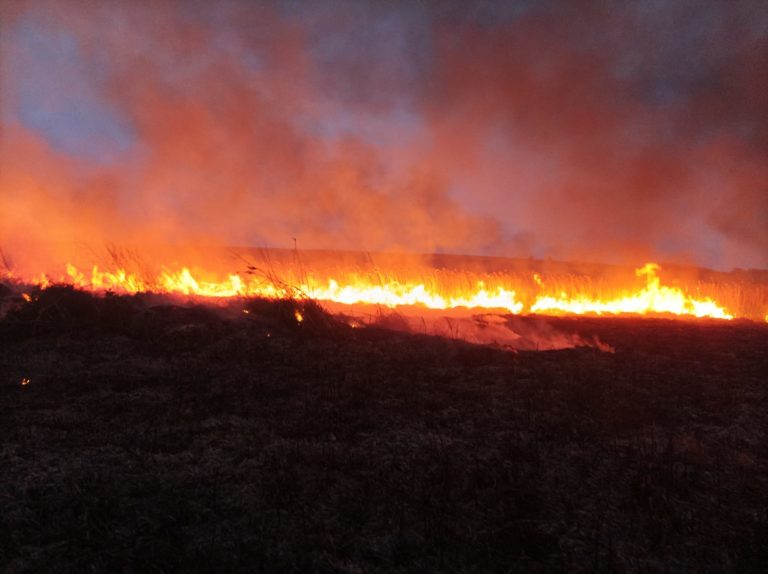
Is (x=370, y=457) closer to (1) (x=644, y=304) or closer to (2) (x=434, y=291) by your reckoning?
(2) (x=434, y=291)

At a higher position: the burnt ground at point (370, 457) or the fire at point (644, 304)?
the fire at point (644, 304)

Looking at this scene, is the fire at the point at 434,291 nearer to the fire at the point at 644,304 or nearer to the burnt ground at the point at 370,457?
the fire at the point at 644,304

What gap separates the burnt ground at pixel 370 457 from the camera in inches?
126

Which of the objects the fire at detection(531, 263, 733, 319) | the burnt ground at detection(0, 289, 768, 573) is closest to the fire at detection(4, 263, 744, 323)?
the fire at detection(531, 263, 733, 319)

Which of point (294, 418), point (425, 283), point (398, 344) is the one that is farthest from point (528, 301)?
point (294, 418)

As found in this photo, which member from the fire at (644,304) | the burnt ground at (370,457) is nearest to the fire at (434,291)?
the fire at (644,304)

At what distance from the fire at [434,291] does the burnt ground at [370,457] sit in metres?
2.99

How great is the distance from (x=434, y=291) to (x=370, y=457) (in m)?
10.1

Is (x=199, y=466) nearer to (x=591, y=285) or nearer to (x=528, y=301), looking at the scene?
(x=528, y=301)

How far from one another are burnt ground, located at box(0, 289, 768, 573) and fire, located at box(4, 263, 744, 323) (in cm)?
299

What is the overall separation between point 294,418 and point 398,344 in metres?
3.34

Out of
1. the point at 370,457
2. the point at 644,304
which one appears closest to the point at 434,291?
the point at 644,304

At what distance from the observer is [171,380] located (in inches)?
265

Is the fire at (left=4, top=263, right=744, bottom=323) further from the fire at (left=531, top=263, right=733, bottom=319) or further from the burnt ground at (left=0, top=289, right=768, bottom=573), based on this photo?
the burnt ground at (left=0, top=289, right=768, bottom=573)
